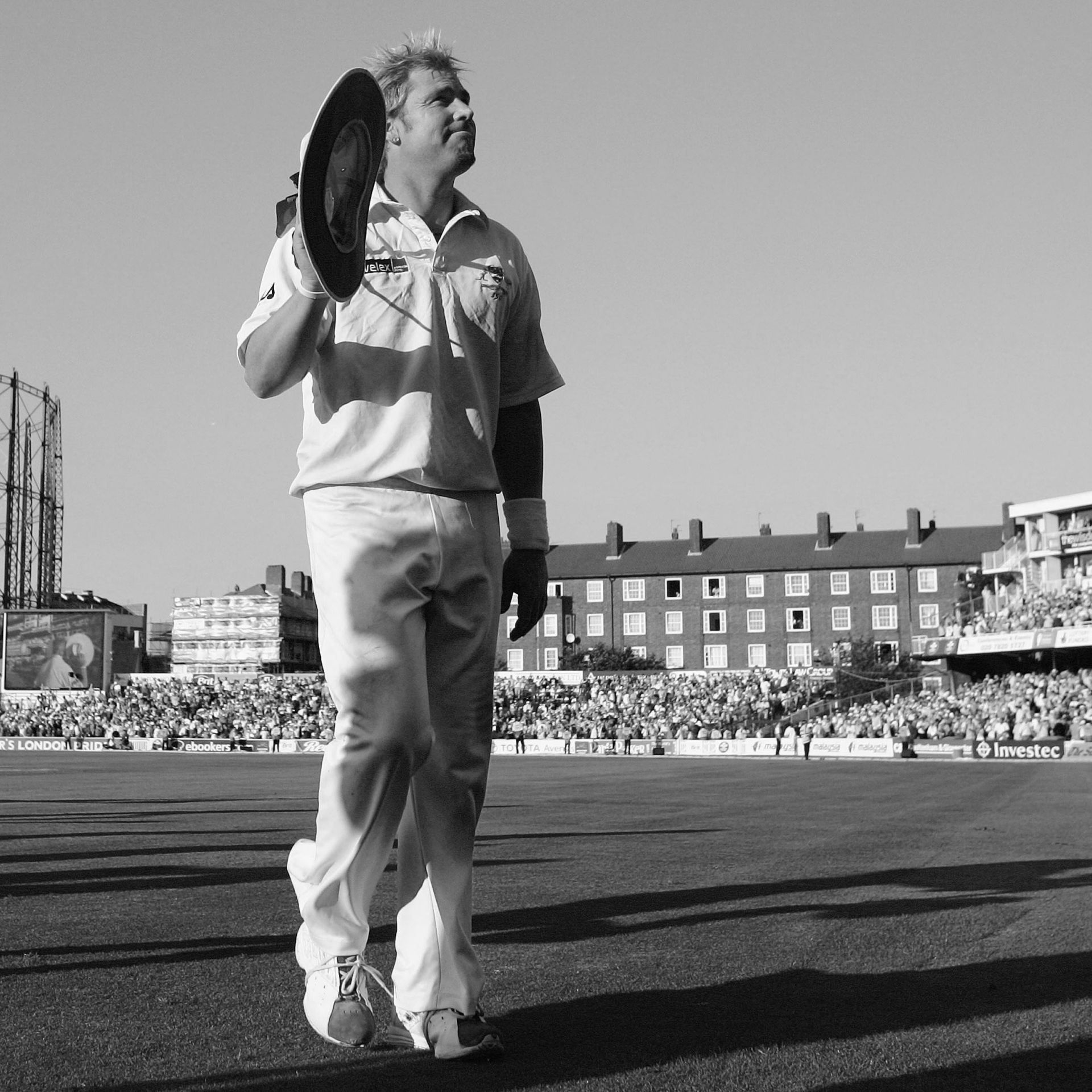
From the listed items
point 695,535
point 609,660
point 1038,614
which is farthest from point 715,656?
point 1038,614

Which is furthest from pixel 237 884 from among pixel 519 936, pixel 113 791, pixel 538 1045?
pixel 113 791

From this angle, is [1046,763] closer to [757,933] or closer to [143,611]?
[757,933]

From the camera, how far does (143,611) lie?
436 feet

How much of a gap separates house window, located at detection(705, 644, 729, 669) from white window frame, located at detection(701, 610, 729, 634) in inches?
46.2

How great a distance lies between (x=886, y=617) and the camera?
105 meters

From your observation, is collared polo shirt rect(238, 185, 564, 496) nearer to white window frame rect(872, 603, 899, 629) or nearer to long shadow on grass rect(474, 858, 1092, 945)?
long shadow on grass rect(474, 858, 1092, 945)

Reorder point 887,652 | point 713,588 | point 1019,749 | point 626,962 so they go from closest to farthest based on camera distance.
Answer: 1. point 626,962
2. point 1019,749
3. point 887,652
4. point 713,588

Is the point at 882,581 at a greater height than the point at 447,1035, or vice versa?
the point at 882,581

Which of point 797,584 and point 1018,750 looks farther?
point 797,584

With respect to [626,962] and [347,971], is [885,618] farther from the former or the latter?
[347,971]

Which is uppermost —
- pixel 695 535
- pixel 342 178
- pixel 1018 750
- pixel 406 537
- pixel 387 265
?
pixel 695 535

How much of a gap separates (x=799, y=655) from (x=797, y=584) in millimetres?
5737

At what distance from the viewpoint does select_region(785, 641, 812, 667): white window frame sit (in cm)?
10562

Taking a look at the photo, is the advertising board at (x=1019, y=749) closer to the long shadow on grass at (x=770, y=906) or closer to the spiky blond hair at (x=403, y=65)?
the long shadow on grass at (x=770, y=906)
